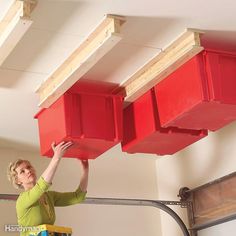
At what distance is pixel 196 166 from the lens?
4.63 meters

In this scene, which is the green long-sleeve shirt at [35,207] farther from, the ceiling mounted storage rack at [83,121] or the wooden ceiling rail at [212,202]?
the wooden ceiling rail at [212,202]

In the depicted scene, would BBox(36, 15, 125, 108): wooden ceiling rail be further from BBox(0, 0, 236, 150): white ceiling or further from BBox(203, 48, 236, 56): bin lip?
BBox(203, 48, 236, 56): bin lip

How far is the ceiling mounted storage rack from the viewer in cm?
338

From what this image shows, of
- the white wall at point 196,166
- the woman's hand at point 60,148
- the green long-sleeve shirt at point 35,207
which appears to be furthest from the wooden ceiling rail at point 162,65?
the white wall at point 196,166

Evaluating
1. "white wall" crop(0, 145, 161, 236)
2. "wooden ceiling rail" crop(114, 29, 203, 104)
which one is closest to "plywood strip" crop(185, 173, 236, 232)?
"white wall" crop(0, 145, 161, 236)

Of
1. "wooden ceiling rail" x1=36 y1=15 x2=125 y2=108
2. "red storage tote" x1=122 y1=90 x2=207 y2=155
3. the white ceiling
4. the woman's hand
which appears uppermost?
the white ceiling

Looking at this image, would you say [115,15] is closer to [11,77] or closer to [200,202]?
[11,77]

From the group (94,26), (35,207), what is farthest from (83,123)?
(94,26)

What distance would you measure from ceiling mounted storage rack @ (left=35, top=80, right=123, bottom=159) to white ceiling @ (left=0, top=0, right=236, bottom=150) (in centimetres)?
15

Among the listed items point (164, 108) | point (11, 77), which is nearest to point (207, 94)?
point (164, 108)

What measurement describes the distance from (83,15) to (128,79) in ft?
2.85

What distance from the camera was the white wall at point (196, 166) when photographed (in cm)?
431

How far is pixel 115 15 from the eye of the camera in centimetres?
284

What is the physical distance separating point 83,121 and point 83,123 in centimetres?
1
